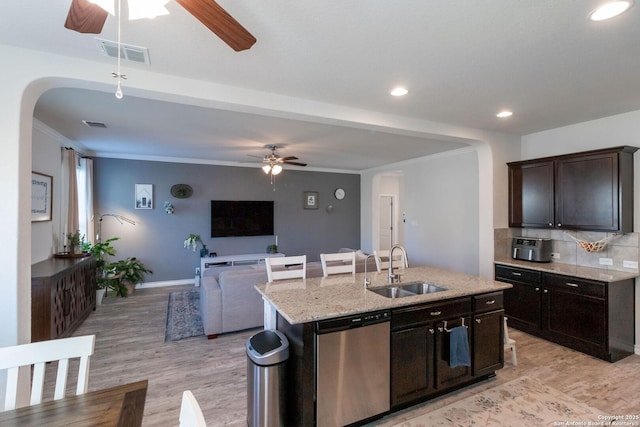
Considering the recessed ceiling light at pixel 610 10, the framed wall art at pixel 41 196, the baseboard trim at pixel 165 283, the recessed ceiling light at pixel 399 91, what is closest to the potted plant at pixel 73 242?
the framed wall art at pixel 41 196

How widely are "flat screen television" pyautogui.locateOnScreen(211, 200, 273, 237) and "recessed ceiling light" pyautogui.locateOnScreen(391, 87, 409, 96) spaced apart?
4.95 m

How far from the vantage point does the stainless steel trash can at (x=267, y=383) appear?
2.04 meters

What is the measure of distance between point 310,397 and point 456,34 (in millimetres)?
2526

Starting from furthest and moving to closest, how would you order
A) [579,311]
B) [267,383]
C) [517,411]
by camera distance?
[579,311], [267,383], [517,411]

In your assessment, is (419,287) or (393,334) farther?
(419,287)

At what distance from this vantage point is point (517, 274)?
154 inches

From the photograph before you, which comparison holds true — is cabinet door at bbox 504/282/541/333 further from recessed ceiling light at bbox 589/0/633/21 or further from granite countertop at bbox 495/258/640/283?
recessed ceiling light at bbox 589/0/633/21

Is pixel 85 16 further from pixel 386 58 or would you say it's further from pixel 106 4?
pixel 386 58

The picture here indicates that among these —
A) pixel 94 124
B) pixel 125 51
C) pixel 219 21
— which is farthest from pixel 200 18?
pixel 94 124

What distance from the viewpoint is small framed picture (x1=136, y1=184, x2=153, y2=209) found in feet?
20.4

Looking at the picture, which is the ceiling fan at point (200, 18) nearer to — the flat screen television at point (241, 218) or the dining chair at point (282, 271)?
the dining chair at point (282, 271)

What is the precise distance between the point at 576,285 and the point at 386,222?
20.9 ft

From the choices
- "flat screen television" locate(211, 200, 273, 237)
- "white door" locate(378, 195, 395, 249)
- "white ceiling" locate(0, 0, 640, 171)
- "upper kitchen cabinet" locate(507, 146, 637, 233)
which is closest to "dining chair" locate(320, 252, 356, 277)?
"white ceiling" locate(0, 0, 640, 171)

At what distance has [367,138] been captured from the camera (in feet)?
15.3
